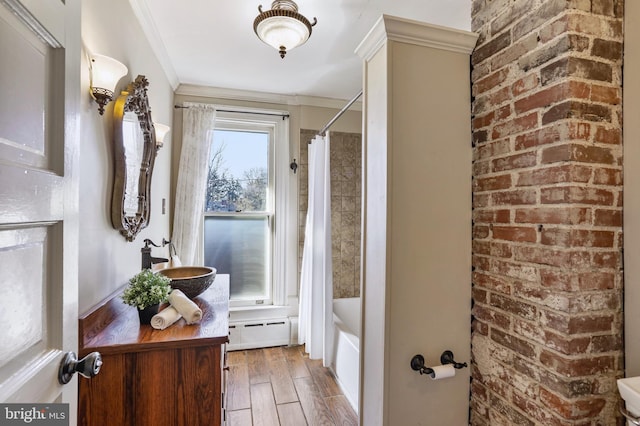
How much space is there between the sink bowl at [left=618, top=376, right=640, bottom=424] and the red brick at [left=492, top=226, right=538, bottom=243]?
0.42 meters

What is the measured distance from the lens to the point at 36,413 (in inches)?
25.8

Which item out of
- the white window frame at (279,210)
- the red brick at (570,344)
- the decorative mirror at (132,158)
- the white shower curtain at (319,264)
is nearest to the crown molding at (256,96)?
the white window frame at (279,210)

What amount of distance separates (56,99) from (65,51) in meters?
0.14

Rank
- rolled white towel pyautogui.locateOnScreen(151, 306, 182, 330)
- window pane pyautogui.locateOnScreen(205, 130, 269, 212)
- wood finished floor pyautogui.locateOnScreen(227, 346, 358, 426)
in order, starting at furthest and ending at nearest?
1. window pane pyautogui.locateOnScreen(205, 130, 269, 212)
2. wood finished floor pyautogui.locateOnScreen(227, 346, 358, 426)
3. rolled white towel pyautogui.locateOnScreen(151, 306, 182, 330)

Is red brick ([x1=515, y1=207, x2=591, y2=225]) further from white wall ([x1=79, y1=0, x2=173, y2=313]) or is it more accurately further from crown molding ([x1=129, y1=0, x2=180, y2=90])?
crown molding ([x1=129, y1=0, x2=180, y2=90])

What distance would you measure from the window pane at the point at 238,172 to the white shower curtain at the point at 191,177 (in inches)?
7.8

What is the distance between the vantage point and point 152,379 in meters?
1.11

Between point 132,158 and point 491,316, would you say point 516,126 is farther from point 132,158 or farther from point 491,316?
point 132,158

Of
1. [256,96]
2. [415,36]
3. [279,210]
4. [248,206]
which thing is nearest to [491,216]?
[415,36]

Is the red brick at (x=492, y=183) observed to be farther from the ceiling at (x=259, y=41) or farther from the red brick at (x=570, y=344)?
the ceiling at (x=259, y=41)

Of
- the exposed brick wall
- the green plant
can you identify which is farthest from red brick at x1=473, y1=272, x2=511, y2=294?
the green plant

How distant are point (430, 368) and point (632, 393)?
534 millimetres

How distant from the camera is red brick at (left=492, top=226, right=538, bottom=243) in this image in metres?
1.01

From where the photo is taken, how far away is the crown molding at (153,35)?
175cm
